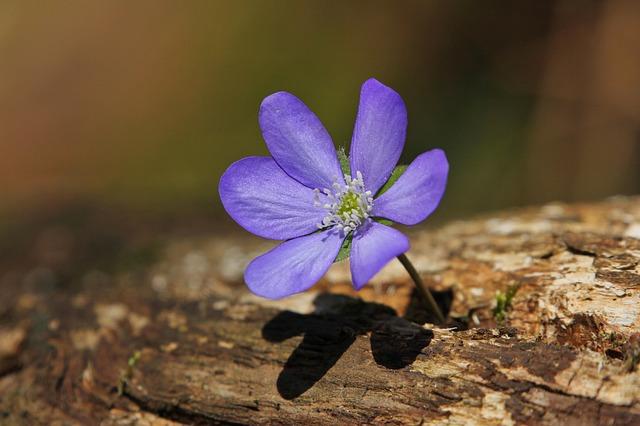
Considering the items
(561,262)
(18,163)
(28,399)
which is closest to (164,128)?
(18,163)

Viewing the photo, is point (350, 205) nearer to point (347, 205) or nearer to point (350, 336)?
point (347, 205)

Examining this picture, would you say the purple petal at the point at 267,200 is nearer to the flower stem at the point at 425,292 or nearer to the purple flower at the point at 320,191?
the purple flower at the point at 320,191

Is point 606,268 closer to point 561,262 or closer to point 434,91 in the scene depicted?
point 561,262

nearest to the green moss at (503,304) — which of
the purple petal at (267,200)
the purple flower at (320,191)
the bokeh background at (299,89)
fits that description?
the purple flower at (320,191)

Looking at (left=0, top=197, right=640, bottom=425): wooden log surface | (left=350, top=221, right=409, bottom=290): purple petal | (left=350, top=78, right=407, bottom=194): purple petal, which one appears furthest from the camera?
(left=350, top=78, right=407, bottom=194): purple petal

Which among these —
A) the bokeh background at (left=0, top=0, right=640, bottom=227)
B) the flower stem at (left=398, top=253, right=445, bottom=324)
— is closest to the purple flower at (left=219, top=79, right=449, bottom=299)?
the flower stem at (left=398, top=253, right=445, bottom=324)

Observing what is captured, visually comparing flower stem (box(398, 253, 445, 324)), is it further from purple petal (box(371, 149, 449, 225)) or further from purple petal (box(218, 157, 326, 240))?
purple petal (box(218, 157, 326, 240))

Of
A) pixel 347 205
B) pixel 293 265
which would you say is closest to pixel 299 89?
pixel 347 205
